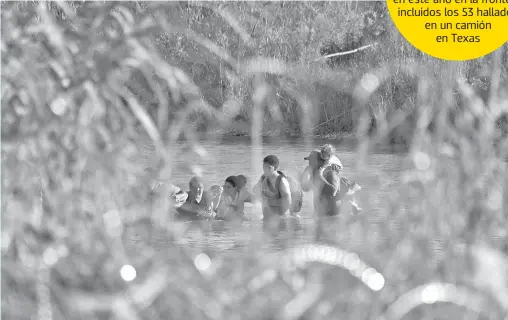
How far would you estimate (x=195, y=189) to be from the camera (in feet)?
32.9

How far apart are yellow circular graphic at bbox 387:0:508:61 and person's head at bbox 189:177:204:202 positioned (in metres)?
4.80

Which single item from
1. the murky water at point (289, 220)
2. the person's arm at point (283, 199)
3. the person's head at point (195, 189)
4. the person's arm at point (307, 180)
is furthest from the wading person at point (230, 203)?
the person's arm at point (307, 180)

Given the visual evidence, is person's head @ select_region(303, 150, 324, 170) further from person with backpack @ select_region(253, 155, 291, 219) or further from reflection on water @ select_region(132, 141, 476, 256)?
reflection on water @ select_region(132, 141, 476, 256)

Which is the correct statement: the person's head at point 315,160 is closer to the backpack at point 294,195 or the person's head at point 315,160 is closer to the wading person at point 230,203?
the backpack at point 294,195

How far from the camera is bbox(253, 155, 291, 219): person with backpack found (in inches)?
390

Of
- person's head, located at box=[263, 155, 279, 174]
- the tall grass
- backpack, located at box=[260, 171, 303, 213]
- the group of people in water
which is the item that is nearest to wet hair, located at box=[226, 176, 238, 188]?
the group of people in water

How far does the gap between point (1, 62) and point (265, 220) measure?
279 inches

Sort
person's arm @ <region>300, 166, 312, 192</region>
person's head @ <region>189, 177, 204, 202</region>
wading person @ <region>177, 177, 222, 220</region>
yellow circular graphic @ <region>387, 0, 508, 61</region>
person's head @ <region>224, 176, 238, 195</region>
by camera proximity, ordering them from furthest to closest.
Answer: person's arm @ <region>300, 166, 312, 192</region> < person's head @ <region>224, 176, 238, 195</region> < wading person @ <region>177, 177, 222, 220</region> < person's head @ <region>189, 177, 204, 202</region> < yellow circular graphic @ <region>387, 0, 508, 61</region>

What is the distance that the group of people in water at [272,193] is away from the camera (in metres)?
10.0

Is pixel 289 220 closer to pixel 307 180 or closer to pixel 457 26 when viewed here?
pixel 307 180

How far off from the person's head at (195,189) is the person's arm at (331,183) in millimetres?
1302

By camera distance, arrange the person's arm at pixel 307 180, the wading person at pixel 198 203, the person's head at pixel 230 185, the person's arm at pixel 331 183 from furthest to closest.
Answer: the person's arm at pixel 307 180 → the person's arm at pixel 331 183 → the person's head at pixel 230 185 → the wading person at pixel 198 203

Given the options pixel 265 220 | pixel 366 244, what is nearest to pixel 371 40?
pixel 265 220

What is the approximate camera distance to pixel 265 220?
10281 millimetres
